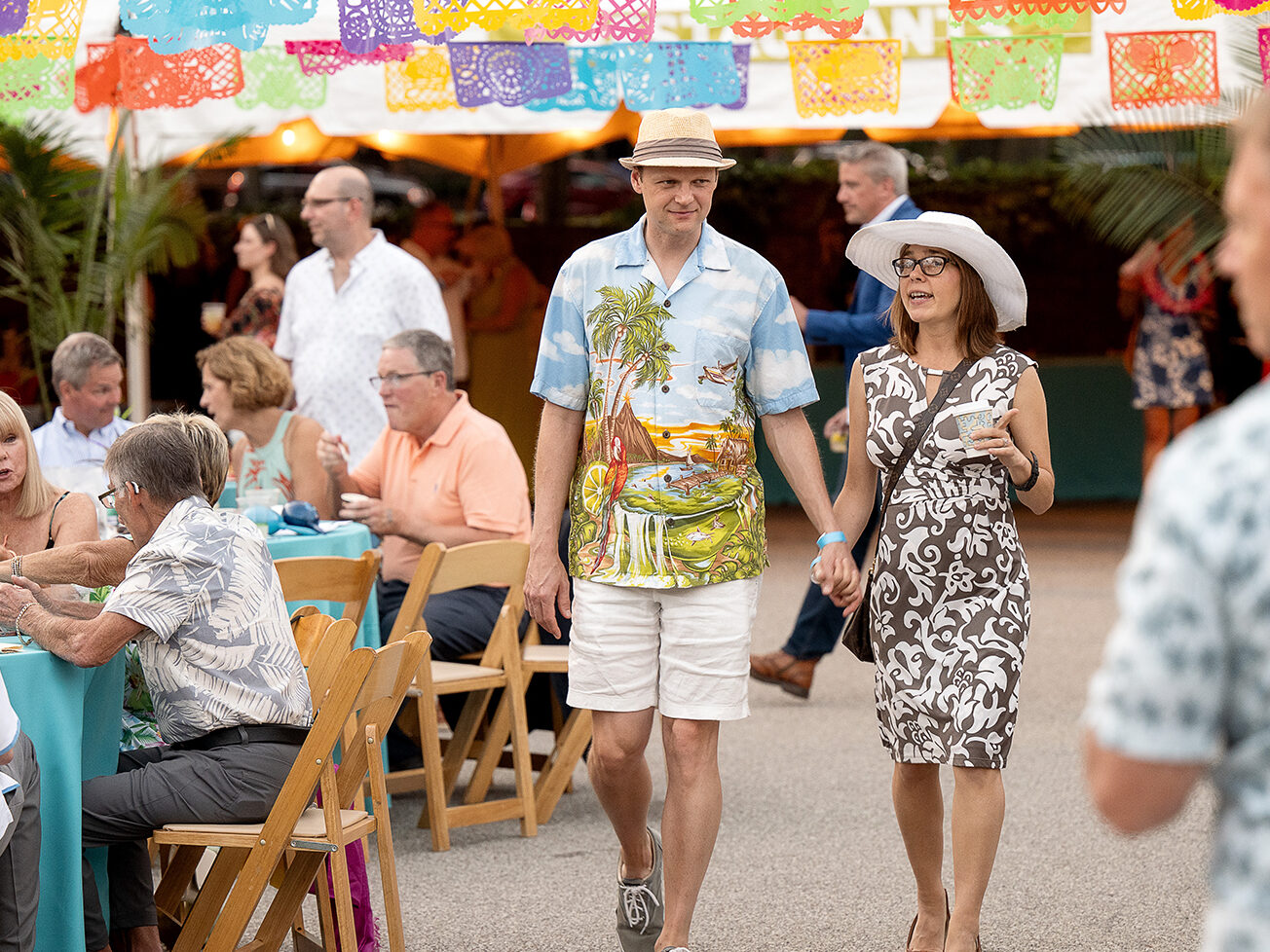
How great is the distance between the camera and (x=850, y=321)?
6090mm

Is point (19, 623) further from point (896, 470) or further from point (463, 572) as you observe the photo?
point (896, 470)

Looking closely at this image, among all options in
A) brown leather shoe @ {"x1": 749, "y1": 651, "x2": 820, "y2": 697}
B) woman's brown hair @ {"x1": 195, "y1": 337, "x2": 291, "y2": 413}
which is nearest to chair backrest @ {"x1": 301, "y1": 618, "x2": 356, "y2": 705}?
woman's brown hair @ {"x1": 195, "y1": 337, "x2": 291, "y2": 413}

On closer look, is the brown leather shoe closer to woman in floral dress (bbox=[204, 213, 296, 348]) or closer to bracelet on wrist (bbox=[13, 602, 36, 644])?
woman in floral dress (bbox=[204, 213, 296, 348])

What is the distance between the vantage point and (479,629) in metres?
5.31

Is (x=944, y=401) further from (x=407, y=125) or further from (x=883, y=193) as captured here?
(x=407, y=125)

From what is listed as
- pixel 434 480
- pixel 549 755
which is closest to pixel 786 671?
pixel 549 755

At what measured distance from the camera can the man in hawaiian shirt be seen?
3586 millimetres

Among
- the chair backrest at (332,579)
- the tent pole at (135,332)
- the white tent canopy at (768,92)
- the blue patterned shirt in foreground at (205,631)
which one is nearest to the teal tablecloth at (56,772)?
the blue patterned shirt in foreground at (205,631)

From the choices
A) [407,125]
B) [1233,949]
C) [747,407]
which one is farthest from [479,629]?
[1233,949]

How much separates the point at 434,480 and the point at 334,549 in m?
0.55

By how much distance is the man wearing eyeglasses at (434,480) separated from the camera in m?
5.39

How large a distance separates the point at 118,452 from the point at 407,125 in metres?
4.76

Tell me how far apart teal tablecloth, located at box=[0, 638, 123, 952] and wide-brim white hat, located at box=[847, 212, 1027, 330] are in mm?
1988

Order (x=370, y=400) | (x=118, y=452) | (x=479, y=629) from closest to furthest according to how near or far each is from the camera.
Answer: (x=118, y=452) → (x=479, y=629) → (x=370, y=400)
